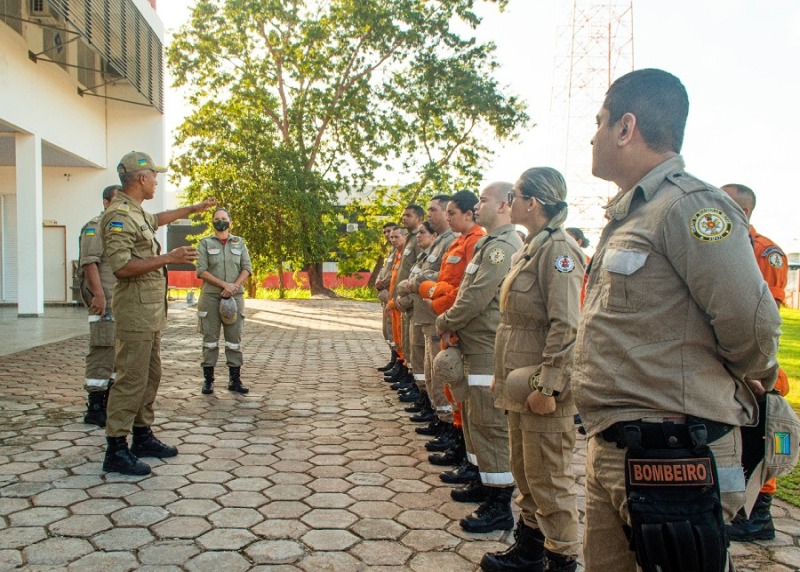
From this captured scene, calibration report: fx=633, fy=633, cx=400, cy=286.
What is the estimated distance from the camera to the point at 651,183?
1.80 meters

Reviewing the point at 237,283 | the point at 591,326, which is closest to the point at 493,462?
the point at 591,326

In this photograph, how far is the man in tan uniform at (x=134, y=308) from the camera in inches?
166

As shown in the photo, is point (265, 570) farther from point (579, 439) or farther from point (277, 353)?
point (277, 353)

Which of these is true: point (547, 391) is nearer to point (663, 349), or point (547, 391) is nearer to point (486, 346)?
point (663, 349)

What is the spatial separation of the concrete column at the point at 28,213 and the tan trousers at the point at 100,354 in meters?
9.56

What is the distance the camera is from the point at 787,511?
3.82 meters

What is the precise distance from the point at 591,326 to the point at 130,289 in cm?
345

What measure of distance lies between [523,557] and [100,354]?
13.5 feet

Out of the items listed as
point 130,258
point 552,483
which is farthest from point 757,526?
point 130,258

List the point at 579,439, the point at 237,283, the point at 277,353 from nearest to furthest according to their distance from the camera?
the point at 579,439, the point at 237,283, the point at 277,353

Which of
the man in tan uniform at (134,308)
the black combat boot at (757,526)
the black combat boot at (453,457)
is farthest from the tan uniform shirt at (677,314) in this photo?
the man in tan uniform at (134,308)

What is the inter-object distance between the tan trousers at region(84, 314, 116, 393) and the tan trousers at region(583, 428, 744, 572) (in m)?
4.66

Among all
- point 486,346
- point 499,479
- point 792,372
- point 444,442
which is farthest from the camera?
point 792,372

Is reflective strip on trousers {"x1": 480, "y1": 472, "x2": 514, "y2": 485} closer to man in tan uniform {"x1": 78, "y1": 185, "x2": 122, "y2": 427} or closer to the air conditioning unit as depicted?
man in tan uniform {"x1": 78, "y1": 185, "x2": 122, "y2": 427}
